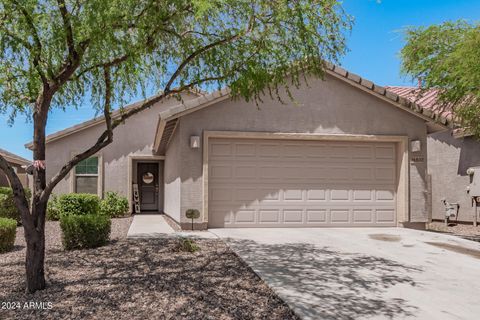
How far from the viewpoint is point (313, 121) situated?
Answer: 1130 cm

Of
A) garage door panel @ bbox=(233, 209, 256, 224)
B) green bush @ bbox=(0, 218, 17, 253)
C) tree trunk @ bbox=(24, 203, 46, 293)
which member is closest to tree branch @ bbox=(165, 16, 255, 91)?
tree trunk @ bbox=(24, 203, 46, 293)

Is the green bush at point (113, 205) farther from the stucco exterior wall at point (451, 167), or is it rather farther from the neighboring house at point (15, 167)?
the stucco exterior wall at point (451, 167)

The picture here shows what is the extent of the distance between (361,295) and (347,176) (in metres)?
6.72

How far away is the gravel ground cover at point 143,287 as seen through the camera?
4527 millimetres

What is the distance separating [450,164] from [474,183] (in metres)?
1.76

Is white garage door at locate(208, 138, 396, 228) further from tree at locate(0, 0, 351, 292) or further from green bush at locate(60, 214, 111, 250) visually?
tree at locate(0, 0, 351, 292)

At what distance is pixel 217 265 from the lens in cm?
656

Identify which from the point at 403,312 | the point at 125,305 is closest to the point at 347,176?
the point at 403,312

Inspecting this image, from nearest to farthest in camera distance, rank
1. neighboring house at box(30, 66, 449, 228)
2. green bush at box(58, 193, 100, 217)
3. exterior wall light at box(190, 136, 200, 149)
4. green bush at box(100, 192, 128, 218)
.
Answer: exterior wall light at box(190, 136, 200, 149)
neighboring house at box(30, 66, 449, 228)
green bush at box(58, 193, 100, 217)
green bush at box(100, 192, 128, 218)

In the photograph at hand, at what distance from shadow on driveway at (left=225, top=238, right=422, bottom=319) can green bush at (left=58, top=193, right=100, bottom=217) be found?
25.6 ft

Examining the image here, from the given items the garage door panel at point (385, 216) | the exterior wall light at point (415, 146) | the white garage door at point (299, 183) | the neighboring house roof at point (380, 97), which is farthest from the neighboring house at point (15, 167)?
the exterior wall light at point (415, 146)

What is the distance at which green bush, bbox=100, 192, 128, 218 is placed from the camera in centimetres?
1554

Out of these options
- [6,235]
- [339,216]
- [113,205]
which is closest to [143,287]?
[6,235]

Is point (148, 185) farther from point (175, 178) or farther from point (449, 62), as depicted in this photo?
point (449, 62)
